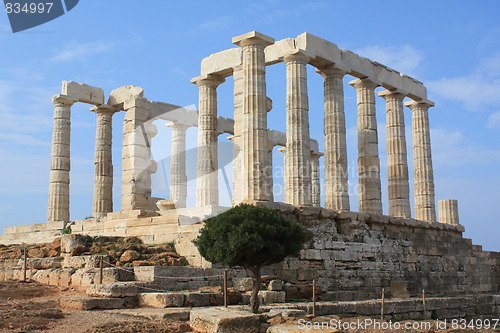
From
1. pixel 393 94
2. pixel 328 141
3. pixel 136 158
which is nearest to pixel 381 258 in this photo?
pixel 328 141

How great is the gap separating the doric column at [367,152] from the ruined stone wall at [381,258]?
155 cm

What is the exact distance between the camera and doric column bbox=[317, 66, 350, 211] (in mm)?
27062

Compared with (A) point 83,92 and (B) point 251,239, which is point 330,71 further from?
(B) point 251,239

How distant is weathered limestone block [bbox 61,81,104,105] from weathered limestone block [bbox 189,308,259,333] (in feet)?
66.7

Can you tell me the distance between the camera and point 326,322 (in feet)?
50.5

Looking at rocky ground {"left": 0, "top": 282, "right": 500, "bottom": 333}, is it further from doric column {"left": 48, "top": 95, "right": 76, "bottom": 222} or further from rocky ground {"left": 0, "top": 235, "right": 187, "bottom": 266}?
doric column {"left": 48, "top": 95, "right": 76, "bottom": 222}

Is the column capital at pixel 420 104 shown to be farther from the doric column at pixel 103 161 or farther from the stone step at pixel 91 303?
the stone step at pixel 91 303

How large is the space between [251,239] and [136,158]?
1530 cm

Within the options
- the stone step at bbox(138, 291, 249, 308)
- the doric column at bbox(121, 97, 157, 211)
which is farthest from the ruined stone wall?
the doric column at bbox(121, 97, 157, 211)

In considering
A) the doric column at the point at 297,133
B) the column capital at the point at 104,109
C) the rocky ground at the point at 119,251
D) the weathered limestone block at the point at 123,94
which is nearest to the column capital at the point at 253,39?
the doric column at the point at 297,133

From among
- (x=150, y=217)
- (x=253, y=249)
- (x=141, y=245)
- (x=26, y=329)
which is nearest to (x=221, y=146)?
(x=150, y=217)

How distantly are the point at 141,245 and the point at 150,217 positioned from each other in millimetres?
3132

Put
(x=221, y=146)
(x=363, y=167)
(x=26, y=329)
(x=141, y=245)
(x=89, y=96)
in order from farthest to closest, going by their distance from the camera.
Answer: (x=221, y=146)
(x=89, y=96)
(x=363, y=167)
(x=141, y=245)
(x=26, y=329)

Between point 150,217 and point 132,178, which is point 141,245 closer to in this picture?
point 150,217
